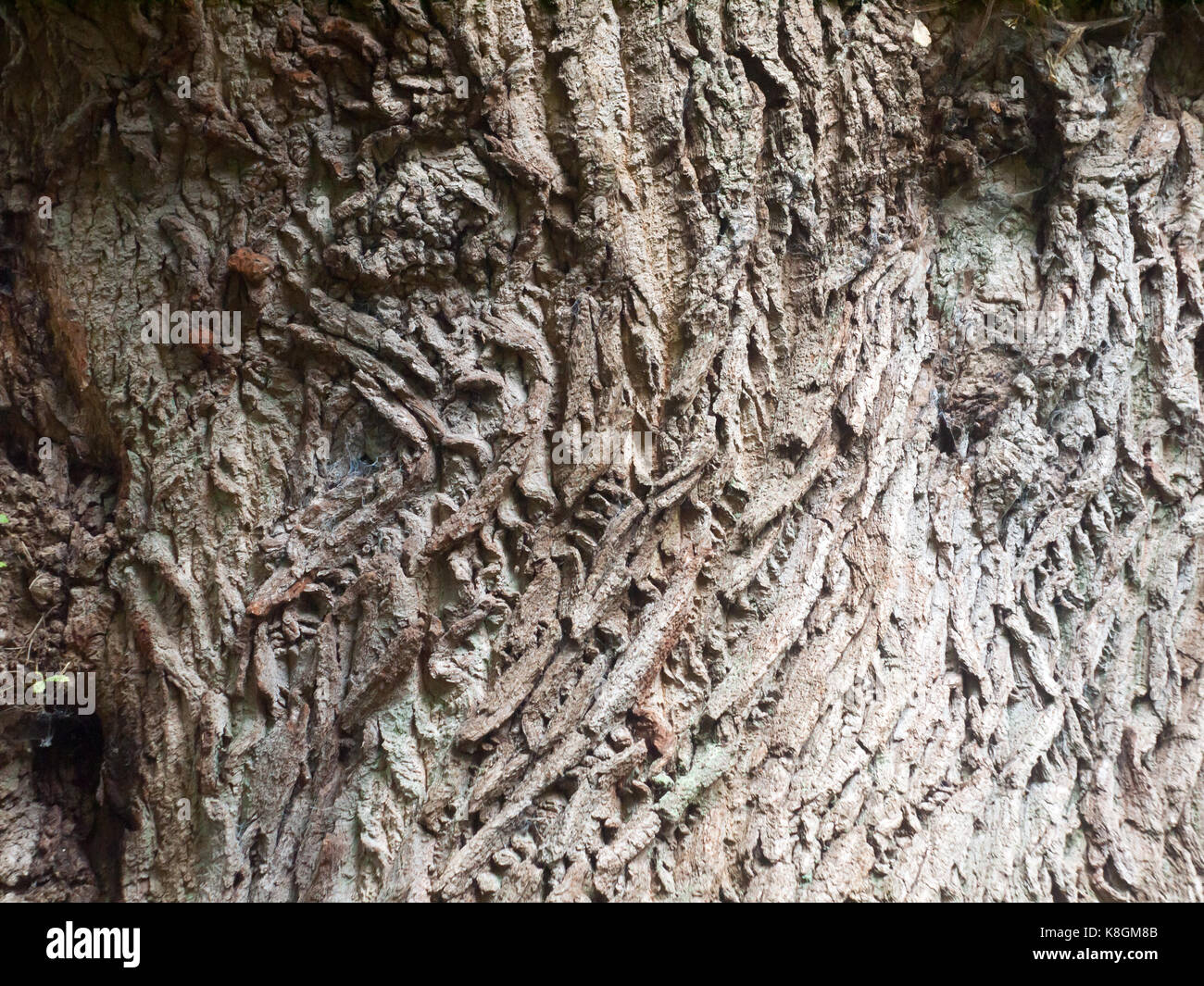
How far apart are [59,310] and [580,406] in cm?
167

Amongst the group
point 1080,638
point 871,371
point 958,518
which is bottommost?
point 1080,638

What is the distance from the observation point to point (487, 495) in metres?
2.41

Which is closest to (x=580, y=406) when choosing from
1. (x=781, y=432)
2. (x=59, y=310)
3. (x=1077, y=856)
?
(x=781, y=432)

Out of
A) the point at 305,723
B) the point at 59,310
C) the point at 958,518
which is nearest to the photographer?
the point at 305,723

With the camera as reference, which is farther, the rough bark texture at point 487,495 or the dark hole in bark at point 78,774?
the dark hole in bark at point 78,774

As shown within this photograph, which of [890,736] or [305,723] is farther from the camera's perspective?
[890,736]

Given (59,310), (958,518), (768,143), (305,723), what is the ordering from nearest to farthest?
(305,723) < (59,310) < (768,143) < (958,518)

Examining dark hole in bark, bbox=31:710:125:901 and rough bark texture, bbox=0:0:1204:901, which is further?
dark hole in bark, bbox=31:710:125:901

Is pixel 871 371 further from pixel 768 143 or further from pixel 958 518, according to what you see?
pixel 768 143

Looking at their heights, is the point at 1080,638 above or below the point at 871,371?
below

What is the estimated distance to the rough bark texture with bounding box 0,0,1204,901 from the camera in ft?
7.77

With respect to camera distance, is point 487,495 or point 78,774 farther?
point 78,774

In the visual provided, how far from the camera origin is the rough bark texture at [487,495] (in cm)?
237

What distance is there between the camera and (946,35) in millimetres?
3004
